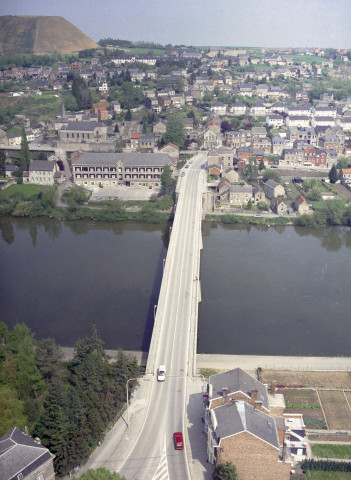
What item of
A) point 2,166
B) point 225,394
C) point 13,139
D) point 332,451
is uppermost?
point 13,139

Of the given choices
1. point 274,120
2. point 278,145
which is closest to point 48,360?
point 278,145

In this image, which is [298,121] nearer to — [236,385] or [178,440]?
[236,385]

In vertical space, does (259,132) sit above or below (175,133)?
above

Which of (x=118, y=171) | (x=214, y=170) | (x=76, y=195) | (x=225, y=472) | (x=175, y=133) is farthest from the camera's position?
(x=175, y=133)

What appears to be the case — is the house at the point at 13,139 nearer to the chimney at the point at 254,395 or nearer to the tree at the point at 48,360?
the tree at the point at 48,360

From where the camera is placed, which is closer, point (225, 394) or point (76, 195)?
point (225, 394)

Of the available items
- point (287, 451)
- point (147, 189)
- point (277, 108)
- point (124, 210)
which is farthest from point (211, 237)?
point (277, 108)

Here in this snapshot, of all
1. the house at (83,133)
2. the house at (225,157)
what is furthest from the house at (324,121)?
the house at (83,133)

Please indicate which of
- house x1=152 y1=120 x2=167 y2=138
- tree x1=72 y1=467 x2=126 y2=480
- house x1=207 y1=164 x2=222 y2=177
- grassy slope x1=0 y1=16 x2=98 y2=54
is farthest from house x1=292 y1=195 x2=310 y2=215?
tree x1=72 y1=467 x2=126 y2=480

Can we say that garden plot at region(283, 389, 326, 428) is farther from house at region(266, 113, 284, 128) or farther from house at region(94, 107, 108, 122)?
house at region(266, 113, 284, 128)

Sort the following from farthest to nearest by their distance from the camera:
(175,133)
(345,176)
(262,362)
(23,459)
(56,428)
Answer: (175,133) < (345,176) < (262,362) < (56,428) < (23,459)
